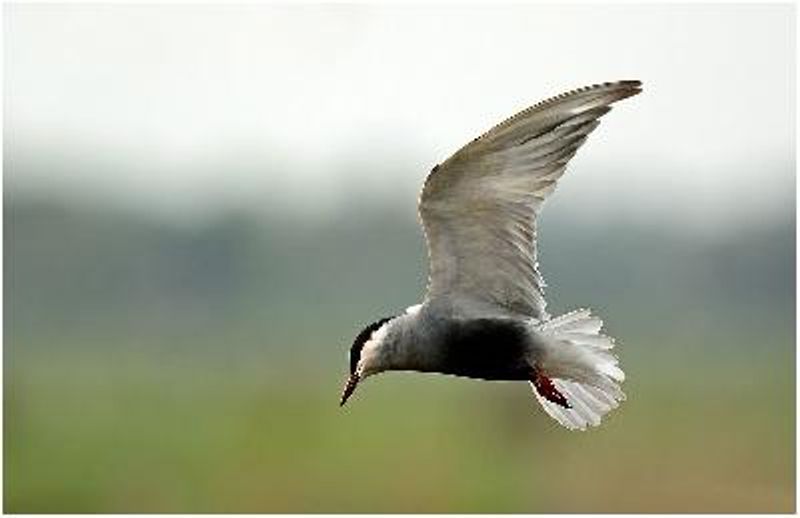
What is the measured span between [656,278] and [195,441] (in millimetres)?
Result: 9062

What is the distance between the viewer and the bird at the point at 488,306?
385 cm

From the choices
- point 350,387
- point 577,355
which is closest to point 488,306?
point 577,355

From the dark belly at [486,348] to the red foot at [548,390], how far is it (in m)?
0.07

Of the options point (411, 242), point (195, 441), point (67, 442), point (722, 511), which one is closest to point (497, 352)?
point (722, 511)

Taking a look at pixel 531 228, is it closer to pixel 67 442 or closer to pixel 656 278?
pixel 67 442

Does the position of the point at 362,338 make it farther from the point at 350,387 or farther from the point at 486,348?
the point at 486,348

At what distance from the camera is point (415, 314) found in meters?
3.96

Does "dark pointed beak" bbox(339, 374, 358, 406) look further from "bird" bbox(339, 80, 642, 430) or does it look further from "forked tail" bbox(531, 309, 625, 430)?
"forked tail" bbox(531, 309, 625, 430)

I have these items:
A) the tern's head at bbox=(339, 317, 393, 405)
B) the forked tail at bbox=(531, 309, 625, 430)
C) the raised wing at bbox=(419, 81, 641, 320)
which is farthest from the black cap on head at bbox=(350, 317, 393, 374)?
the forked tail at bbox=(531, 309, 625, 430)

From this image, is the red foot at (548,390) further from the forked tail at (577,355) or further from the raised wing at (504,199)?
the raised wing at (504,199)

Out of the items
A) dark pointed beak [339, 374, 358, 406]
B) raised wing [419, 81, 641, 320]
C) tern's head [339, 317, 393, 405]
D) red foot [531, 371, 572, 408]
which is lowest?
red foot [531, 371, 572, 408]

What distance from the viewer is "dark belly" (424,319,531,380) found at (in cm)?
394

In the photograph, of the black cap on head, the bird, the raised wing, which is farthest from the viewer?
the black cap on head

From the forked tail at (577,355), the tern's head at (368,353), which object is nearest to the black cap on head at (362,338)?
the tern's head at (368,353)
